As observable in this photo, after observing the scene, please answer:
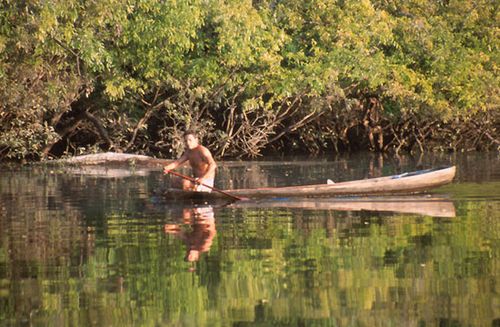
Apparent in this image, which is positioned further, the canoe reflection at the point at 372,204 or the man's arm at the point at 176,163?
the man's arm at the point at 176,163

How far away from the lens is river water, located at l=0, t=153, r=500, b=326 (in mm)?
9062

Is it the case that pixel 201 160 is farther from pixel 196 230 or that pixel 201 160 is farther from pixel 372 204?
pixel 196 230

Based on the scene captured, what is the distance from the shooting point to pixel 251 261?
1177cm

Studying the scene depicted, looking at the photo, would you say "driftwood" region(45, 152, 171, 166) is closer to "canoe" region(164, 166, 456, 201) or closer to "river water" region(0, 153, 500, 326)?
"river water" region(0, 153, 500, 326)

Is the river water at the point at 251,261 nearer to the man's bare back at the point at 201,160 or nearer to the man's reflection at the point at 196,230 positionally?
the man's reflection at the point at 196,230

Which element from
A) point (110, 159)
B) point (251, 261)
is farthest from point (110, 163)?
point (251, 261)

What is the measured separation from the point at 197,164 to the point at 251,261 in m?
8.29

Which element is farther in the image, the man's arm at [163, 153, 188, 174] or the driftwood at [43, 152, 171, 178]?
the driftwood at [43, 152, 171, 178]

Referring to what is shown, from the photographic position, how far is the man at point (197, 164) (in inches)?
776

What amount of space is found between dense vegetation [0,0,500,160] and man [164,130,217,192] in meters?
6.18

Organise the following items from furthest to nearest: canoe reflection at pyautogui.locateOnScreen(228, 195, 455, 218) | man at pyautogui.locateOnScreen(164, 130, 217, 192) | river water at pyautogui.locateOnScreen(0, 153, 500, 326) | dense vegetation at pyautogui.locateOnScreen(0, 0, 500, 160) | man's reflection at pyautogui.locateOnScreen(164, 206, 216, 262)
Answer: dense vegetation at pyautogui.locateOnScreen(0, 0, 500, 160) → man at pyautogui.locateOnScreen(164, 130, 217, 192) → canoe reflection at pyautogui.locateOnScreen(228, 195, 455, 218) → man's reflection at pyautogui.locateOnScreen(164, 206, 216, 262) → river water at pyautogui.locateOnScreen(0, 153, 500, 326)

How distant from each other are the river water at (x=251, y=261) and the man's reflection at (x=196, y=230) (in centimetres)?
2

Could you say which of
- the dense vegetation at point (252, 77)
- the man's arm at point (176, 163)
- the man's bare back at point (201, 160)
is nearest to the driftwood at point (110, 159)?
the dense vegetation at point (252, 77)

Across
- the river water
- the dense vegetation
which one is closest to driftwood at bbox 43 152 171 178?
the dense vegetation
